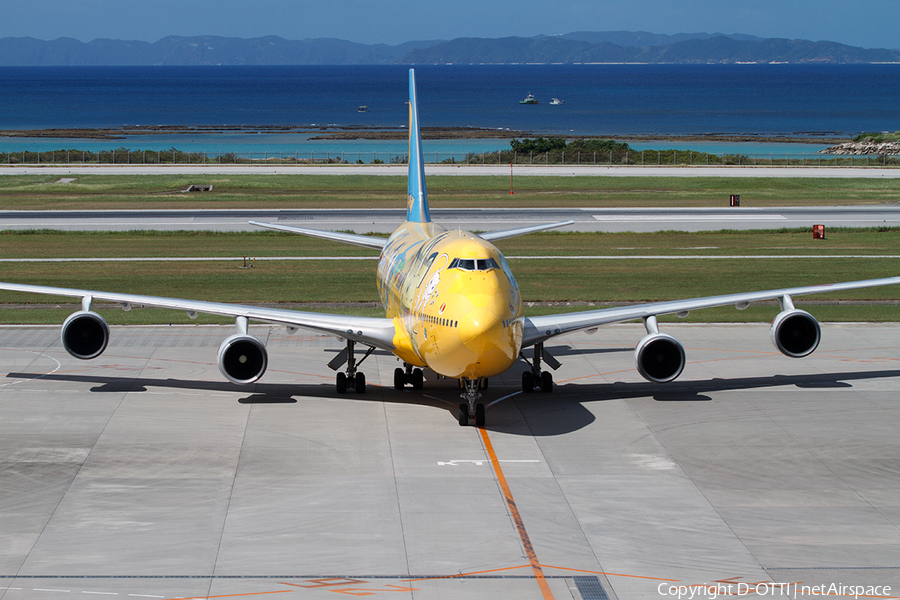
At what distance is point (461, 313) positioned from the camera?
20516mm

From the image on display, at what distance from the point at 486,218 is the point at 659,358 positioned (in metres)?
39.1

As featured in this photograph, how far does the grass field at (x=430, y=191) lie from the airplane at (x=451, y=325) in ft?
143

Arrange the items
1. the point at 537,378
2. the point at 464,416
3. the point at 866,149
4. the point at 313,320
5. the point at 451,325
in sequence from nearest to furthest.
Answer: the point at 451,325, the point at 464,416, the point at 313,320, the point at 537,378, the point at 866,149

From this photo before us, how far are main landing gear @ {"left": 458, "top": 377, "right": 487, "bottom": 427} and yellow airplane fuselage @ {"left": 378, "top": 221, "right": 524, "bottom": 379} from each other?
1.04 metres

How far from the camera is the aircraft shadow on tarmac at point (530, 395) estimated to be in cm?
2408

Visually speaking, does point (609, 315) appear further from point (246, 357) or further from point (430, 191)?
point (430, 191)

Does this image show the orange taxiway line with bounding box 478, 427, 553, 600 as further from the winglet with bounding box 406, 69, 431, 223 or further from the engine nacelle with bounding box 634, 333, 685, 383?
the winglet with bounding box 406, 69, 431, 223

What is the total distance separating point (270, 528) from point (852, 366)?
1992 centimetres

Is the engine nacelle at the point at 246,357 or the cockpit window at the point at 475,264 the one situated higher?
the cockpit window at the point at 475,264

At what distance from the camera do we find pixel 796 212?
6738 centimetres

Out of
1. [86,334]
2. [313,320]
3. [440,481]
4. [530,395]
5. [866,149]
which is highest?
[313,320]

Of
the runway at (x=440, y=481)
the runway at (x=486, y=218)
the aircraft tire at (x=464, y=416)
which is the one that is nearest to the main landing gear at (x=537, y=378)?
the runway at (x=440, y=481)

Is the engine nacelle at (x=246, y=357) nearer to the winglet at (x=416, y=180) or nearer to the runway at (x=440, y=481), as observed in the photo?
the runway at (x=440, y=481)

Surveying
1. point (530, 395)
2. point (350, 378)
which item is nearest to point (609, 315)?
point (530, 395)
